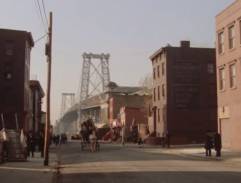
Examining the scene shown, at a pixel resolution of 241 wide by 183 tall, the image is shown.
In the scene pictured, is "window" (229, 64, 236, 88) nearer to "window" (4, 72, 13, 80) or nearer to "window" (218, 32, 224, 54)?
"window" (218, 32, 224, 54)

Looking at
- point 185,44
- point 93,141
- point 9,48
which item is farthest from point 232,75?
point 9,48

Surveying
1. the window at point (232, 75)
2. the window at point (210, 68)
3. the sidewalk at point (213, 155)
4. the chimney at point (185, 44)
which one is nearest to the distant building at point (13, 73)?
the chimney at point (185, 44)

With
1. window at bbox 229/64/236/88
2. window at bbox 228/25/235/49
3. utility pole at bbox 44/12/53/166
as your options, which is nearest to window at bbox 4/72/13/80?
window at bbox 228/25/235/49

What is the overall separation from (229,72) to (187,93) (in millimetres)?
22913

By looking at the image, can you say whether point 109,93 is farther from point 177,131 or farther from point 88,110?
point 177,131

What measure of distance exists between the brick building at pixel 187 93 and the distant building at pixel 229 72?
Answer: 19.4 m

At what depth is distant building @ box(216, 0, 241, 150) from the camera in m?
45.2

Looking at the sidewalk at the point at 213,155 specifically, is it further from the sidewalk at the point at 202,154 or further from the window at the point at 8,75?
the window at the point at 8,75

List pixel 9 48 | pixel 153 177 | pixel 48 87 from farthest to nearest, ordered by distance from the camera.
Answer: pixel 9 48 → pixel 48 87 → pixel 153 177

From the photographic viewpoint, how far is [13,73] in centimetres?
7050

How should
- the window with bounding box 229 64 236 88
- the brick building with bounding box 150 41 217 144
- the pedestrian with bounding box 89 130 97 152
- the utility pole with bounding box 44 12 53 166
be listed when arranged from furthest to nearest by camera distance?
the brick building with bounding box 150 41 217 144, the window with bounding box 229 64 236 88, the pedestrian with bounding box 89 130 97 152, the utility pole with bounding box 44 12 53 166

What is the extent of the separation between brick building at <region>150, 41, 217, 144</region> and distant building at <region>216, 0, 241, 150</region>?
63.5 feet

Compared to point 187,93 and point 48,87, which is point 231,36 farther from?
point 48,87

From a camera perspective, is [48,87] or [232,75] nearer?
[48,87]
